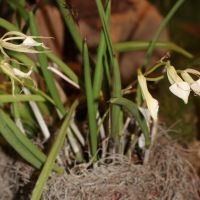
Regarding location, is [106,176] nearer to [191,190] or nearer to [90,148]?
[90,148]

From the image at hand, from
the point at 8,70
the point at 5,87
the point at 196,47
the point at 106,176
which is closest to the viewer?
the point at 8,70

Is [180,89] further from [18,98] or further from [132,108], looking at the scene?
[18,98]

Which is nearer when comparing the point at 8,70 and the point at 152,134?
the point at 8,70

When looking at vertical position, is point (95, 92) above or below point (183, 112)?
below

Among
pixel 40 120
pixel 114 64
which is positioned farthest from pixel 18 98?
A: pixel 114 64

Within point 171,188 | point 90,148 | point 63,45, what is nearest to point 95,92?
point 90,148

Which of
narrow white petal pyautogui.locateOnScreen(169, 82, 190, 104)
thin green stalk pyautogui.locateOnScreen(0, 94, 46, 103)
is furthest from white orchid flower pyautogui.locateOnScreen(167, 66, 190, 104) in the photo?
thin green stalk pyautogui.locateOnScreen(0, 94, 46, 103)

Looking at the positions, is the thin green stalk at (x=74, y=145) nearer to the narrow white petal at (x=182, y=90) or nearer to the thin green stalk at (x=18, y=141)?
the thin green stalk at (x=18, y=141)

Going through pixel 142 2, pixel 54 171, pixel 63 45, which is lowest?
pixel 54 171

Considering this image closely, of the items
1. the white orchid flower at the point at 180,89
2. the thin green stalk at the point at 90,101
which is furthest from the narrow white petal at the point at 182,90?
the thin green stalk at the point at 90,101
